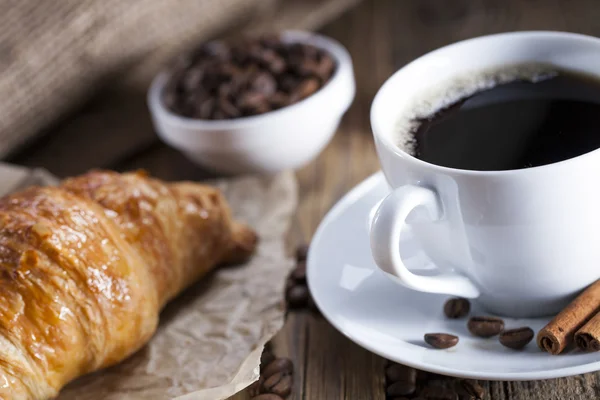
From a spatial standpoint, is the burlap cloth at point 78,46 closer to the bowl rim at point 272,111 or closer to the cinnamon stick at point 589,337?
the bowl rim at point 272,111

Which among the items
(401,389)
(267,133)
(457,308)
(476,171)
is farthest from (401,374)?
(267,133)

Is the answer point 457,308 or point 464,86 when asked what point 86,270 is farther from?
point 464,86

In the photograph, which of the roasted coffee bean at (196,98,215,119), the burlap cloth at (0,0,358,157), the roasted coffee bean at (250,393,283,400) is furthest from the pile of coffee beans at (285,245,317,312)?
the burlap cloth at (0,0,358,157)

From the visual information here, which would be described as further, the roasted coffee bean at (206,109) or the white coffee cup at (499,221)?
the roasted coffee bean at (206,109)

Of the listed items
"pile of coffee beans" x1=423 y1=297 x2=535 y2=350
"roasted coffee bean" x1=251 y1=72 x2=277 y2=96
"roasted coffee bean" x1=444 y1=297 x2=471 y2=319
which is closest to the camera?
"pile of coffee beans" x1=423 y1=297 x2=535 y2=350

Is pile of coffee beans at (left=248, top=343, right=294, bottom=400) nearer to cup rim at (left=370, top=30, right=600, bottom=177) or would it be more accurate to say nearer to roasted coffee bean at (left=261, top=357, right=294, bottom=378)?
roasted coffee bean at (left=261, top=357, right=294, bottom=378)

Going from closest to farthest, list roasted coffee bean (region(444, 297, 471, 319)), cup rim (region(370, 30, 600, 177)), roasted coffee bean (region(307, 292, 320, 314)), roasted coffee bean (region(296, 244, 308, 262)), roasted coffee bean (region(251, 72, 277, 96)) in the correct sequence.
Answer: cup rim (region(370, 30, 600, 177)), roasted coffee bean (region(444, 297, 471, 319)), roasted coffee bean (region(307, 292, 320, 314)), roasted coffee bean (region(296, 244, 308, 262)), roasted coffee bean (region(251, 72, 277, 96))

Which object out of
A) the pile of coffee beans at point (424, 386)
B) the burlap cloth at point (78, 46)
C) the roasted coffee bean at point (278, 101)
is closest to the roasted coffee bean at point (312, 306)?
the pile of coffee beans at point (424, 386)
